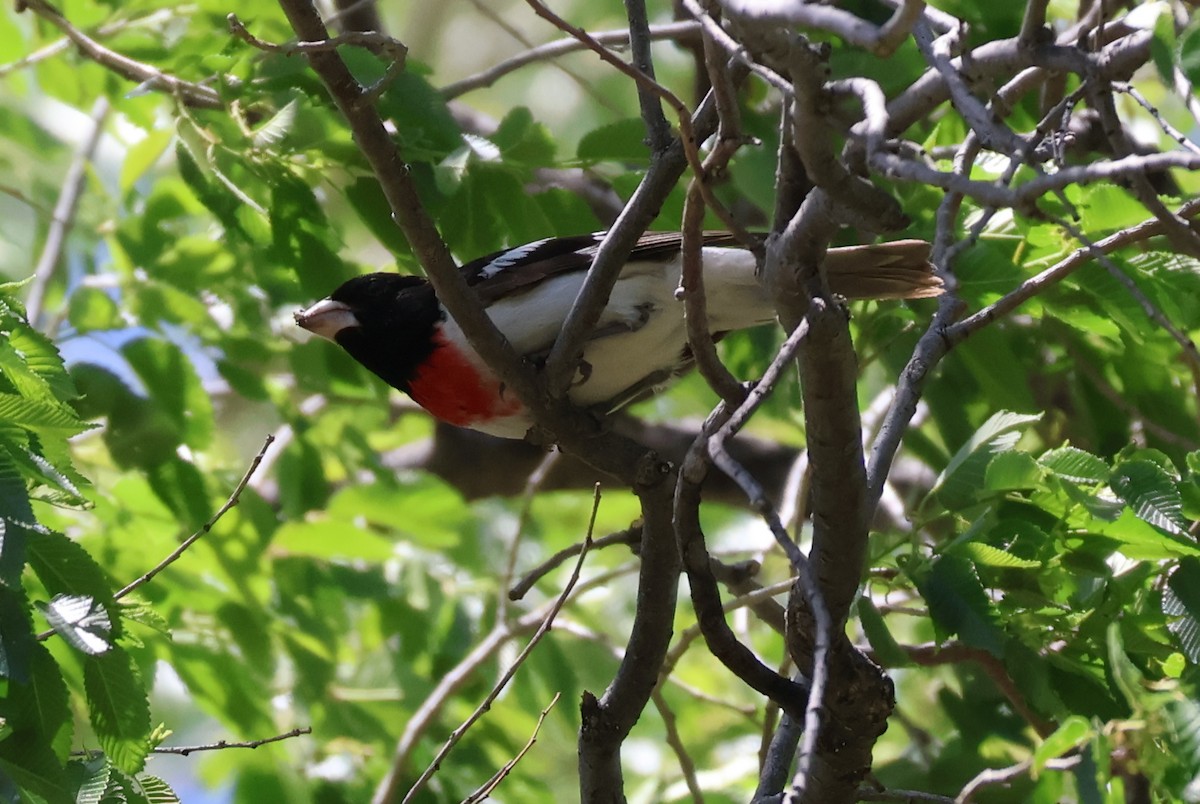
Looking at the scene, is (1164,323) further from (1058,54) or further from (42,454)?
(42,454)

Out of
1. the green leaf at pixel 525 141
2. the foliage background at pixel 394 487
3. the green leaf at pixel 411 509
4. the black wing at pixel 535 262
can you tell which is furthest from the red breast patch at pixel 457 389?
the green leaf at pixel 411 509

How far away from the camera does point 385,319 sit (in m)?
3.59

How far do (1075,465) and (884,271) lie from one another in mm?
903

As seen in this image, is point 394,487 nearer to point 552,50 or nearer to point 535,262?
point 535,262

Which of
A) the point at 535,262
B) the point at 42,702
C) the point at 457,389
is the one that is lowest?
the point at 42,702

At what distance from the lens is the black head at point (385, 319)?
3557mm

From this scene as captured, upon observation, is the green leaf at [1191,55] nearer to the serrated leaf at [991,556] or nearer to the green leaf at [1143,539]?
the green leaf at [1143,539]

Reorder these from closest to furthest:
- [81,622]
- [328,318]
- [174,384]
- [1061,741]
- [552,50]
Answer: [1061,741] → [81,622] → [328,318] → [552,50] → [174,384]

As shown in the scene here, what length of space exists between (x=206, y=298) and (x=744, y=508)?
2499 millimetres

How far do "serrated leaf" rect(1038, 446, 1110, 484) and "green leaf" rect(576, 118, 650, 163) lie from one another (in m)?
1.32

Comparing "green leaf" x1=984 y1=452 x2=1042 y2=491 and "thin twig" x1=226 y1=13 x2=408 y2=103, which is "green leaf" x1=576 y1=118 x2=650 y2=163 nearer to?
"thin twig" x1=226 y1=13 x2=408 y2=103

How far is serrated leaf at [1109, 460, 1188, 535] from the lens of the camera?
231 cm

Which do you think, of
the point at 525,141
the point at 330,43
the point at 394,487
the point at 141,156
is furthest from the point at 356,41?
the point at 394,487

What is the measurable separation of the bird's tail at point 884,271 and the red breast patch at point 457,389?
2.91 feet
